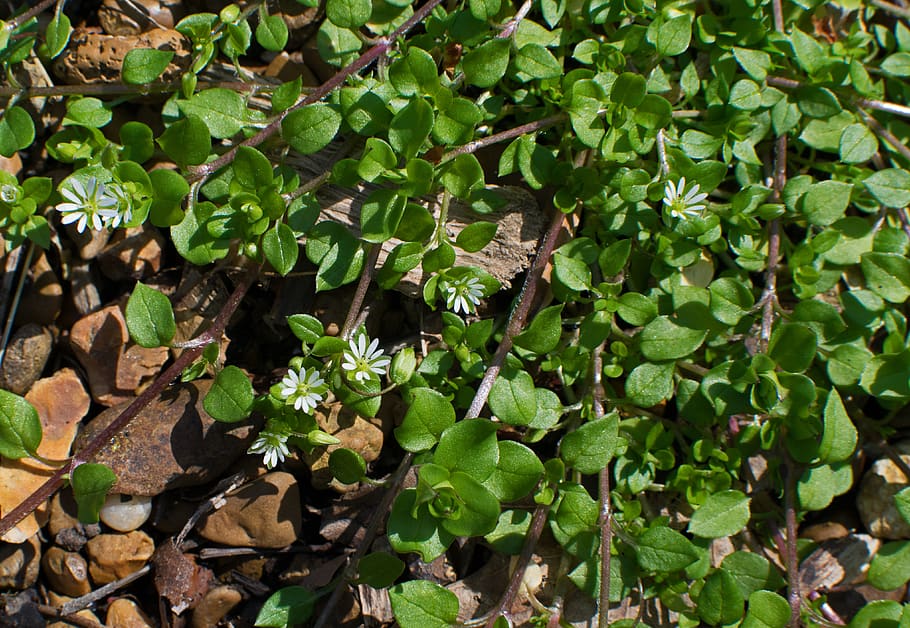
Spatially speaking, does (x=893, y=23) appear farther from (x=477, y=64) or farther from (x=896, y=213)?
(x=477, y=64)

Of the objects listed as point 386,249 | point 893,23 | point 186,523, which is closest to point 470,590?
point 186,523

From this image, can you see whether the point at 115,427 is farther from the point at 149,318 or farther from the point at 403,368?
the point at 403,368

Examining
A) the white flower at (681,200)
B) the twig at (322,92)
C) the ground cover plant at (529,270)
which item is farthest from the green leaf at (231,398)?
the white flower at (681,200)

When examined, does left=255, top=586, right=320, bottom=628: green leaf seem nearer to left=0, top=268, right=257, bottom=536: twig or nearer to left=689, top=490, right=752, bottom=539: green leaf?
left=0, top=268, right=257, bottom=536: twig

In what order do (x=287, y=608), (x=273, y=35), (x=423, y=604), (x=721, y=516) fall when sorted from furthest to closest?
(x=273, y=35) → (x=721, y=516) → (x=287, y=608) → (x=423, y=604)

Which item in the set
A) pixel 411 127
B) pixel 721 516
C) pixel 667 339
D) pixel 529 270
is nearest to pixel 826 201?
pixel 667 339
